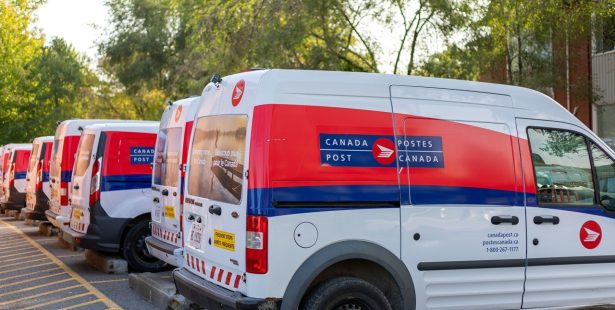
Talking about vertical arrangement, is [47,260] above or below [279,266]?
below

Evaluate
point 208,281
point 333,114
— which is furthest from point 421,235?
point 208,281

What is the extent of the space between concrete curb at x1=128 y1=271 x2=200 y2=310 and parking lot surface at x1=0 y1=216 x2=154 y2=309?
0.38 feet

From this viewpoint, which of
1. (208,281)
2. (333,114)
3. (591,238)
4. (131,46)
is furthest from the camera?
(131,46)

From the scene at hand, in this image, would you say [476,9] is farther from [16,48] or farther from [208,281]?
[16,48]

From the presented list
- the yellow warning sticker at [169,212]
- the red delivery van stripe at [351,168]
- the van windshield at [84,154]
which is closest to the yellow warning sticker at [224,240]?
the red delivery van stripe at [351,168]

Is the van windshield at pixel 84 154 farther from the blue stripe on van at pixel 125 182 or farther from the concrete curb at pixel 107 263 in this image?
the concrete curb at pixel 107 263

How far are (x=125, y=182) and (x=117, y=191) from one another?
170 mm

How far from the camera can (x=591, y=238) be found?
6.64 metres

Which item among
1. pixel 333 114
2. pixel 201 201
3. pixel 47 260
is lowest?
pixel 47 260

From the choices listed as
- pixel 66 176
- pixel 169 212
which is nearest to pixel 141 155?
pixel 169 212

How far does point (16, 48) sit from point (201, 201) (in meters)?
35.0

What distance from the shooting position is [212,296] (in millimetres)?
5758

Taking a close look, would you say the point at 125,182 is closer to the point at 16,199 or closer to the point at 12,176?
the point at 12,176

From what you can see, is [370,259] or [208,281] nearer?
[370,259]
